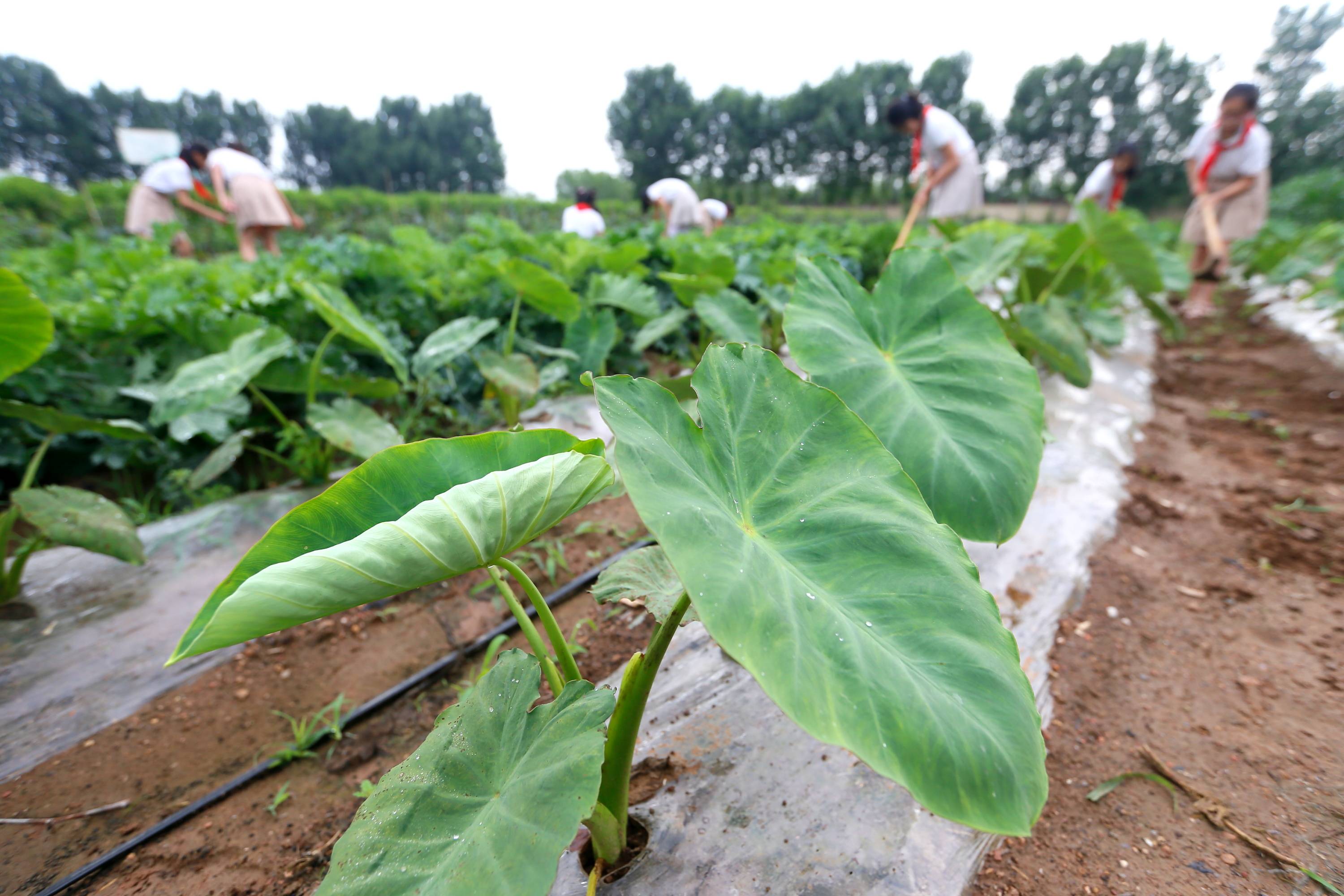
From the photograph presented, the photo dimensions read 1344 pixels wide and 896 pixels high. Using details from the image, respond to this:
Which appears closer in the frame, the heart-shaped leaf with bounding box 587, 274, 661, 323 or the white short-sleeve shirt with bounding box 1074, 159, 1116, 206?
the heart-shaped leaf with bounding box 587, 274, 661, 323

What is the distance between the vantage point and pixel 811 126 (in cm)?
3581

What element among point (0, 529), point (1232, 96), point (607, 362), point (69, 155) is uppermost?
point (69, 155)

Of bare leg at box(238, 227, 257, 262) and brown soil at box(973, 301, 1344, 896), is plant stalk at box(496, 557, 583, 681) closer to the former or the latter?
brown soil at box(973, 301, 1344, 896)

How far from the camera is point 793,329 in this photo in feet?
3.86

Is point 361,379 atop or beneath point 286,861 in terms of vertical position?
atop

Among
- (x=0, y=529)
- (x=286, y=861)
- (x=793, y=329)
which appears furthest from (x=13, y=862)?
(x=793, y=329)

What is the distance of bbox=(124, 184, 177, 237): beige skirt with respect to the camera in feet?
17.8

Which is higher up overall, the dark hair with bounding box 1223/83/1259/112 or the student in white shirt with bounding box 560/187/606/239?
the student in white shirt with bounding box 560/187/606/239

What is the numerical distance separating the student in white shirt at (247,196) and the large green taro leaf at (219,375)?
354 cm

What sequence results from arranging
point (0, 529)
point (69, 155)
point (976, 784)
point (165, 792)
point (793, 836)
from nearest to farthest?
point (976, 784)
point (793, 836)
point (165, 792)
point (0, 529)
point (69, 155)

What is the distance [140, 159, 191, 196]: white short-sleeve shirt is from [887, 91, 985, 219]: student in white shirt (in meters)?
5.93

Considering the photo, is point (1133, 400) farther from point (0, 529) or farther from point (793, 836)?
point (0, 529)

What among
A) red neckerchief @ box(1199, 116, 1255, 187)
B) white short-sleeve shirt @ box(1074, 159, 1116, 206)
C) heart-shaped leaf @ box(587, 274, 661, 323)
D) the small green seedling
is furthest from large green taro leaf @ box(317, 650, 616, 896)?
white short-sleeve shirt @ box(1074, 159, 1116, 206)

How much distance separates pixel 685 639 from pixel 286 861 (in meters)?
0.79
